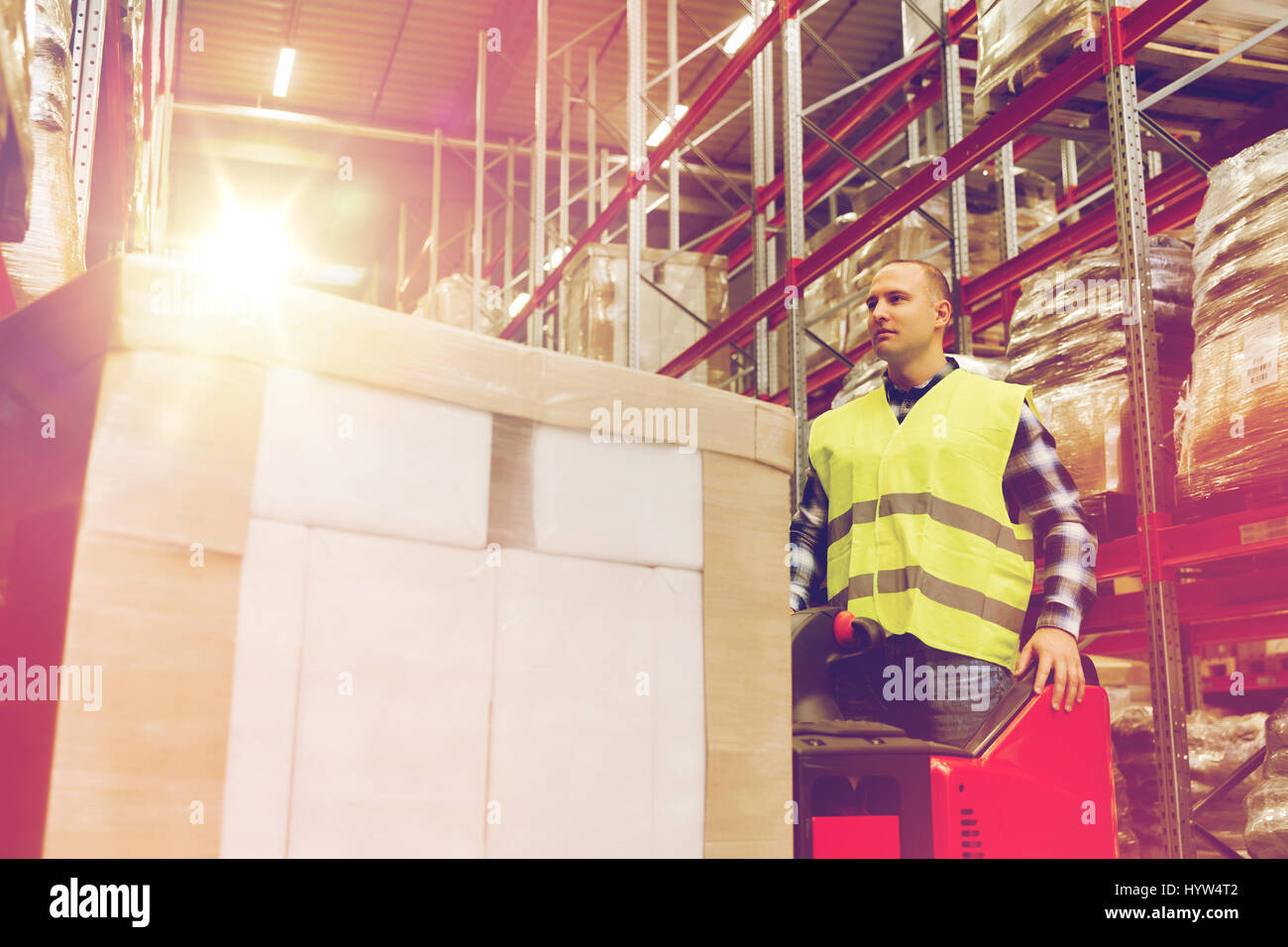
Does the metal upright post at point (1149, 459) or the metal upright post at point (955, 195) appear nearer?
the metal upright post at point (1149, 459)

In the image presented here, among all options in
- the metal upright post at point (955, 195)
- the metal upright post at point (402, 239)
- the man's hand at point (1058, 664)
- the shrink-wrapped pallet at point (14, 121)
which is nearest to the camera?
the shrink-wrapped pallet at point (14, 121)

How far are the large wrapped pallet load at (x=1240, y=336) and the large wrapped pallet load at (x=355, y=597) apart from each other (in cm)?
236

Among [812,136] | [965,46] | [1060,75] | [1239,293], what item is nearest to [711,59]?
[812,136]

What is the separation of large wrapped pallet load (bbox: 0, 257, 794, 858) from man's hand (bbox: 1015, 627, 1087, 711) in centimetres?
137

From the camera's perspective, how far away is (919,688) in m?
2.59

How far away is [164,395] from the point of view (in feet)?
2.88

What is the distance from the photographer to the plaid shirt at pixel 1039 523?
8.83 feet

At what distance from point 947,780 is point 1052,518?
105 cm

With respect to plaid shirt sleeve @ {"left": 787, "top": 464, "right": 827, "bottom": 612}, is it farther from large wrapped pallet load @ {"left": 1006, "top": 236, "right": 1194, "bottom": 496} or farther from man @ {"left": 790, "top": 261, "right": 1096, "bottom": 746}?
large wrapped pallet load @ {"left": 1006, "top": 236, "right": 1194, "bottom": 496}

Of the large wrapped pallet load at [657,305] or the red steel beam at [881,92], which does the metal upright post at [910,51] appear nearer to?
the red steel beam at [881,92]

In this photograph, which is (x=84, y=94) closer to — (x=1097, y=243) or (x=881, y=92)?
(x=1097, y=243)

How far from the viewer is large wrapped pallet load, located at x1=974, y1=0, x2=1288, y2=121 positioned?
385cm

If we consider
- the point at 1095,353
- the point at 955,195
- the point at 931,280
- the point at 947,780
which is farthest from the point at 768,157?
the point at 947,780

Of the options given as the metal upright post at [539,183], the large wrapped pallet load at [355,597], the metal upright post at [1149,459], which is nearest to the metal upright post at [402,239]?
the metal upright post at [539,183]
